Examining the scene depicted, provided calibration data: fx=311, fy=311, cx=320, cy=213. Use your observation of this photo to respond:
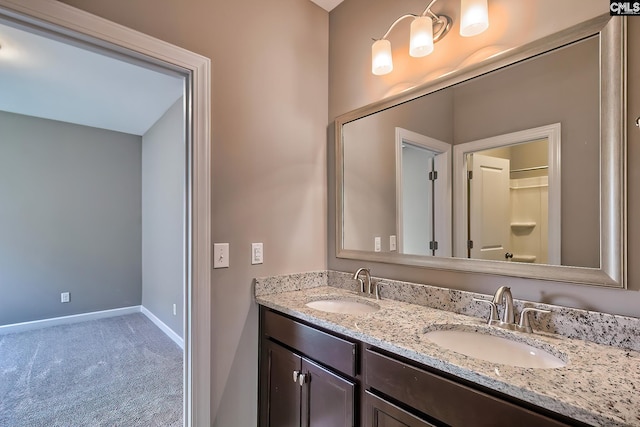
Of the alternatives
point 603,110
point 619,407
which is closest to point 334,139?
point 603,110

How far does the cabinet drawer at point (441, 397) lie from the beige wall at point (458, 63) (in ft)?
1.74

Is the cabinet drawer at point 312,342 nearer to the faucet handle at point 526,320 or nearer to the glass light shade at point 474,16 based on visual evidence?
the faucet handle at point 526,320

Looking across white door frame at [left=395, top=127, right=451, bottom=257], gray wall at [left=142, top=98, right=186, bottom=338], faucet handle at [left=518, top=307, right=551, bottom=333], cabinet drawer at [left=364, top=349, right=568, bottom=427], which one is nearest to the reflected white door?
white door frame at [left=395, top=127, right=451, bottom=257]

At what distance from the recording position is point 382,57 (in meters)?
1.58

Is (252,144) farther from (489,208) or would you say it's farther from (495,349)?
(495,349)

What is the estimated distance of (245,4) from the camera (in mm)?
1655

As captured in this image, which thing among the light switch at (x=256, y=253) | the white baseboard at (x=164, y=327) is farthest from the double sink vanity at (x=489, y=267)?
the white baseboard at (x=164, y=327)

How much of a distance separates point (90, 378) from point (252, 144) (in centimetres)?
238

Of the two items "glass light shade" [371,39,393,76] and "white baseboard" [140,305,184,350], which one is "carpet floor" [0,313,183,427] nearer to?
"white baseboard" [140,305,184,350]

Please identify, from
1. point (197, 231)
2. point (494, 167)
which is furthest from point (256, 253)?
point (494, 167)

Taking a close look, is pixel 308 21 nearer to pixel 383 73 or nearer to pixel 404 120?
pixel 383 73

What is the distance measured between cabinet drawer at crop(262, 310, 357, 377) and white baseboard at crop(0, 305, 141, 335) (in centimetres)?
360

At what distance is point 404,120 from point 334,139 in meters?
0.48

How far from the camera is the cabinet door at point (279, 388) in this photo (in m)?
1.41
